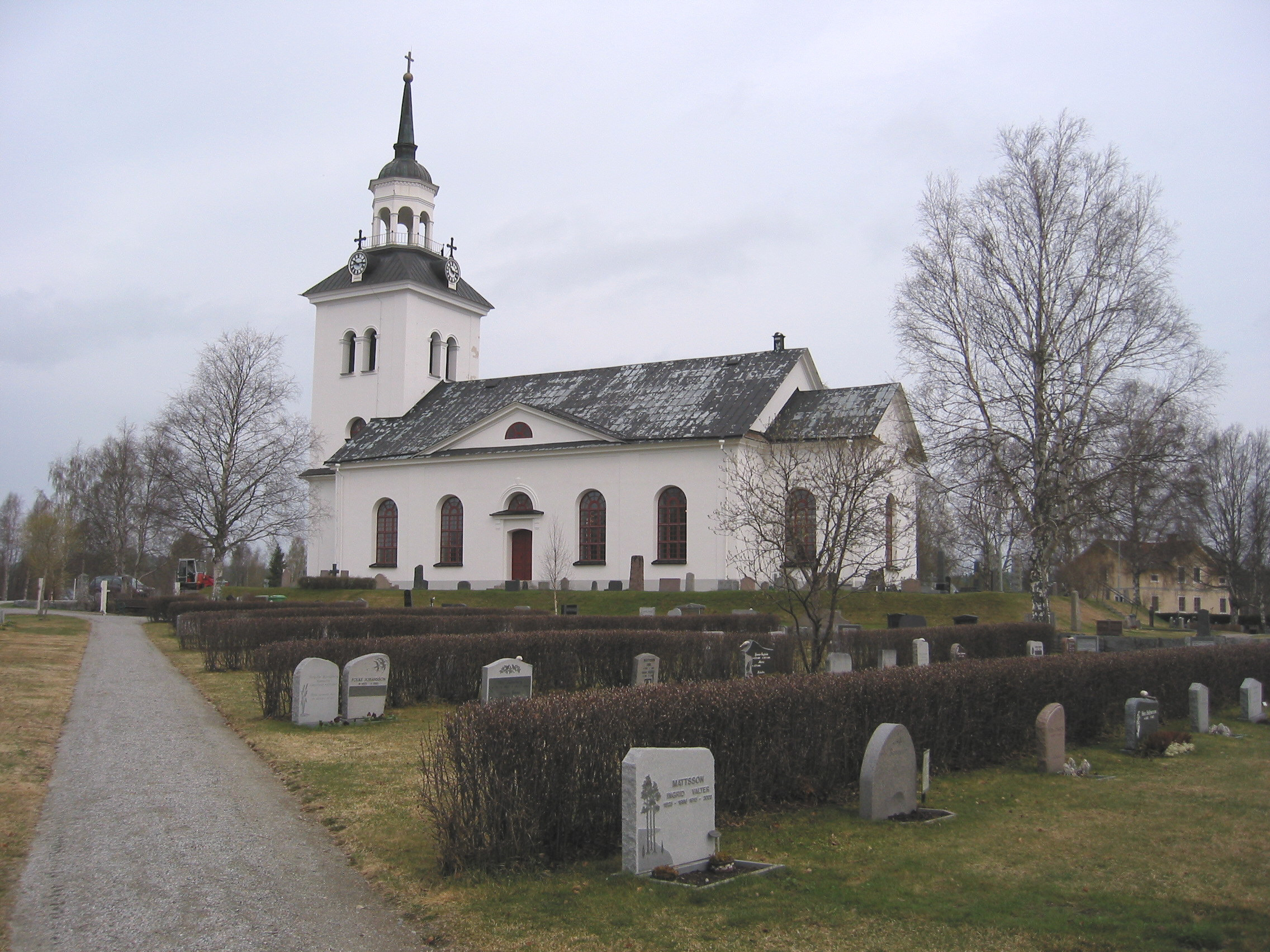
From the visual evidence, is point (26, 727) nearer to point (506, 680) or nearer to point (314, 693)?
point (314, 693)

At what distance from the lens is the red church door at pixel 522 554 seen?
4031cm

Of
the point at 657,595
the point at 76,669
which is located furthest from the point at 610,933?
the point at 657,595

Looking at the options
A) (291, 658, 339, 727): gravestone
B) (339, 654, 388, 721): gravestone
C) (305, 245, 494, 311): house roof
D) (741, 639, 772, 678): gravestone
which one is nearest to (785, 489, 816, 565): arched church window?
(741, 639, 772, 678): gravestone

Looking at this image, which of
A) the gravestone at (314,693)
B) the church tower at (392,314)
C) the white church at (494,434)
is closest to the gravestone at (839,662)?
the gravestone at (314,693)

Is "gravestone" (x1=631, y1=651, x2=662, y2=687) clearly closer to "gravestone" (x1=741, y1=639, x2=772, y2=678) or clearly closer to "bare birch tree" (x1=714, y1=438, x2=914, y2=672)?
"gravestone" (x1=741, y1=639, x2=772, y2=678)

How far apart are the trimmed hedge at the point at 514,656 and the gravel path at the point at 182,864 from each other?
2115 millimetres

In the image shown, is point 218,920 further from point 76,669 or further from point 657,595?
point 657,595

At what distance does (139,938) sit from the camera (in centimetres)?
558

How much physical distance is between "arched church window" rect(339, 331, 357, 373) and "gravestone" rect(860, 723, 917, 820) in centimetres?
4347

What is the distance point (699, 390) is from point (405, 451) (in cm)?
1362

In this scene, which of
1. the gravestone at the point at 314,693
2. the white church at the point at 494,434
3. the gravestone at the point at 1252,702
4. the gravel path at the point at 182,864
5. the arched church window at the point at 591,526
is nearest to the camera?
the gravel path at the point at 182,864

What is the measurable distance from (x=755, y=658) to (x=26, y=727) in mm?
10708

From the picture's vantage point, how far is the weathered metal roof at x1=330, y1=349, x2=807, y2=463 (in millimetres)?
37219

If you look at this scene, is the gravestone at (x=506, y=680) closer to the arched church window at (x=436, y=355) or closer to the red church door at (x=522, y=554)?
the red church door at (x=522, y=554)
